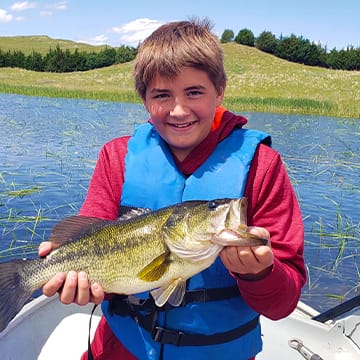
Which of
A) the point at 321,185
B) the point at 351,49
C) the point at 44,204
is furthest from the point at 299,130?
the point at 351,49

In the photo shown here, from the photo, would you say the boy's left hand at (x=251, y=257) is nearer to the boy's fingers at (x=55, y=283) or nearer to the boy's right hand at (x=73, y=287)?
the boy's right hand at (x=73, y=287)

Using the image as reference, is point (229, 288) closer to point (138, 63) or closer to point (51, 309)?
point (138, 63)

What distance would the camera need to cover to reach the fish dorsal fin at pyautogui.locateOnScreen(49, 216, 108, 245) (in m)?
2.49

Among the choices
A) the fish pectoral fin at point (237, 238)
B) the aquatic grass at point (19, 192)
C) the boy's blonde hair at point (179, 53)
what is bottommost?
Result: the aquatic grass at point (19, 192)

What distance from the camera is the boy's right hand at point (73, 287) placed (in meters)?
2.29

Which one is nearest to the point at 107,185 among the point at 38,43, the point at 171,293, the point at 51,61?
the point at 171,293

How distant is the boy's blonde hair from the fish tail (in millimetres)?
1172

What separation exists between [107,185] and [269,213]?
96 cm

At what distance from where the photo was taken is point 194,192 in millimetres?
2703

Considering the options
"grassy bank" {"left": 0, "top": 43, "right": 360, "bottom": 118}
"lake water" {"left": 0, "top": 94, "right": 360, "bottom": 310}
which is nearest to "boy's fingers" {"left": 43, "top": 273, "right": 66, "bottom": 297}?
"lake water" {"left": 0, "top": 94, "right": 360, "bottom": 310}

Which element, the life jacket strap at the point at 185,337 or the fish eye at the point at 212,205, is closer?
the fish eye at the point at 212,205

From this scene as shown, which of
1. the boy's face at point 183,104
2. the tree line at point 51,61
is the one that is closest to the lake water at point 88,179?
the boy's face at point 183,104

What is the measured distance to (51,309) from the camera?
431cm

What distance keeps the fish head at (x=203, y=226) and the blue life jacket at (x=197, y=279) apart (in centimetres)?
39
